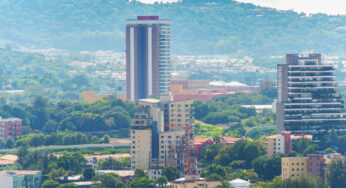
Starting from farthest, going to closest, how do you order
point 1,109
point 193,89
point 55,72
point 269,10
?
1. point 269,10
2. point 55,72
3. point 193,89
4. point 1,109

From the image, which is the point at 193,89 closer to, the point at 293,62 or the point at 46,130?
the point at 46,130

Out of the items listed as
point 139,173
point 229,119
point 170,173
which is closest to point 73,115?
point 229,119

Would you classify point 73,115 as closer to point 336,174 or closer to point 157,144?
point 157,144

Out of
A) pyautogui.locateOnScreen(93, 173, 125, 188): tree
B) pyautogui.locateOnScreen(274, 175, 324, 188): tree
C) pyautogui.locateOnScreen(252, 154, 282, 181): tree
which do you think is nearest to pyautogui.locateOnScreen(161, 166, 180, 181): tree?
pyautogui.locateOnScreen(93, 173, 125, 188): tree

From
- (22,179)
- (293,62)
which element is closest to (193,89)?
(293,62)

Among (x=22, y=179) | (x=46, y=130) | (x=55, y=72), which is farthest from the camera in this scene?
(x=55, y=72)

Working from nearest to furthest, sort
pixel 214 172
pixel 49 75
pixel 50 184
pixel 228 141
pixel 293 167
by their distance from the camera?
1. pixel 293 167
2. pixel 214 172
3. pixel 50 184
4. pixel 228 141
5. pixel 49 75

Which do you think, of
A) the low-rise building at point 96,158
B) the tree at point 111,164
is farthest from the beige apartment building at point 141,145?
the low-rise building at point 96,158

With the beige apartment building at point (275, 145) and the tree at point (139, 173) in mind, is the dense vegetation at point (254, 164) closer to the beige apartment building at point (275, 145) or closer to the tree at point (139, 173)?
the beige apartment building at point (275, 145)
